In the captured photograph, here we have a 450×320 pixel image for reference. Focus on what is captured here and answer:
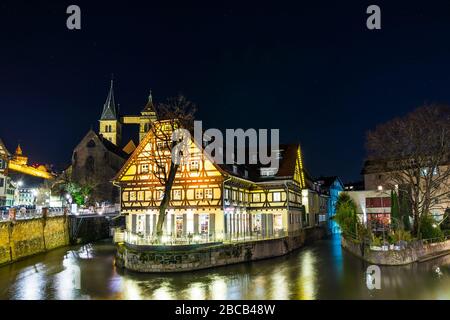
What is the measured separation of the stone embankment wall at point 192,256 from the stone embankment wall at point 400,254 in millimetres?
8591

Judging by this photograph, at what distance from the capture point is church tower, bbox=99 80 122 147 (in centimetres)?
11094

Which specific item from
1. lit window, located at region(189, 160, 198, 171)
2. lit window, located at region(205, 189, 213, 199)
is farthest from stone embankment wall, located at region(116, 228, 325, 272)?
lit window, located at region(189, 160, 198, 171)

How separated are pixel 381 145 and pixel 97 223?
44.2 m

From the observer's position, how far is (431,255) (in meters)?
37.8

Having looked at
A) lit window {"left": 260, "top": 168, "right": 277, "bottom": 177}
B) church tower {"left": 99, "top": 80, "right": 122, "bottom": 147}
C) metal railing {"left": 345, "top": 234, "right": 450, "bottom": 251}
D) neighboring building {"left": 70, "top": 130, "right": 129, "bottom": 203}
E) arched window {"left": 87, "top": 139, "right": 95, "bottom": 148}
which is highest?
church tower {"left": 99, "top": 80, "right": 122, "bottom": 147}

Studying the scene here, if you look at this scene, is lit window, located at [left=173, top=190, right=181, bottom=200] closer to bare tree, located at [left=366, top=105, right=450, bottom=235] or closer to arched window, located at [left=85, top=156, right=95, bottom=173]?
bare tree, located at [left=366, top=105, right=450, bottom=235]

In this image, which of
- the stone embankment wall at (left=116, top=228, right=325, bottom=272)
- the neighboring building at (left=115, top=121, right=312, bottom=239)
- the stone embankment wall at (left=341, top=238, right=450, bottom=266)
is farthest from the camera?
the neighboring building at (left=115, top=121, right=312, bottom=239)

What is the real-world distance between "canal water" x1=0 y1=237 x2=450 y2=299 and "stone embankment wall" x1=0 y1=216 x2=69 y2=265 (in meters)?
1.61

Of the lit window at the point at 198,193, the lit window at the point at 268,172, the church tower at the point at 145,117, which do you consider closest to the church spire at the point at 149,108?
the church tower at the point at 145,117

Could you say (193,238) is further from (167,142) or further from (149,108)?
(149,108)

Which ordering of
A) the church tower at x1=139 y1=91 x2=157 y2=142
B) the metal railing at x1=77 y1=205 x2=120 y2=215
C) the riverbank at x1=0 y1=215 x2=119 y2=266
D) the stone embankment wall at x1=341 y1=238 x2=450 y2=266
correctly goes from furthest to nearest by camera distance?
the church tower at x1=139 y1=91 x2=157 y2=142
the metal railing at x1=77 y1=205 x2=120 y2=215
the riverbank at x1=0 y1=215 x2=119 y2=266
the stone embankment wall at x1=341 y1=238 x2=450 y2=266
